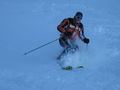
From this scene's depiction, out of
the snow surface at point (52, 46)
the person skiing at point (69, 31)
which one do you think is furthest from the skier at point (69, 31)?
the snow surface at point (52, 46)

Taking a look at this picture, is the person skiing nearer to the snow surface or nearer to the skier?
the skier

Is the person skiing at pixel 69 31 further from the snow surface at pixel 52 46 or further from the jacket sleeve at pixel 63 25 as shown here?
the snow surface at pixel 52 46

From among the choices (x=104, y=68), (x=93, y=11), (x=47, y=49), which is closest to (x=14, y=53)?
(x=47, y=49)

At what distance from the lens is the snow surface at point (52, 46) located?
732cm

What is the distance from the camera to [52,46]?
956 cm

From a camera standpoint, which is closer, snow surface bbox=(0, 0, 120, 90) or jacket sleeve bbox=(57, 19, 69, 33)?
snow surface bbox=(0, 0, 120, 90)

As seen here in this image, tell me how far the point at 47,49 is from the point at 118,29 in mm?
3092

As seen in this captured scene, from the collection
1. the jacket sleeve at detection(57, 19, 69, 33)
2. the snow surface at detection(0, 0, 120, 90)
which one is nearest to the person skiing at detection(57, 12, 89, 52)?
the jacket sleeve at detection(57, 19, 69, 33)

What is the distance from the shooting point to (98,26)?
38.0ft

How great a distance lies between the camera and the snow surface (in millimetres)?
7320

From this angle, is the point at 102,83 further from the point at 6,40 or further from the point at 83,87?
the point at 6,40

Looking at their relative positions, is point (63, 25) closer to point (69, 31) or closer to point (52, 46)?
point (69, 31)

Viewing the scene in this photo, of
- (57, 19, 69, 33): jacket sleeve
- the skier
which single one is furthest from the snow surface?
(57, 19, 69, 33): jacket sleeve

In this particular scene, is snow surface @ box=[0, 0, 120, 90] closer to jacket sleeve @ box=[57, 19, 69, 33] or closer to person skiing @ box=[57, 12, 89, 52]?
person skiing @ box=[57, 12, 89, 52]
